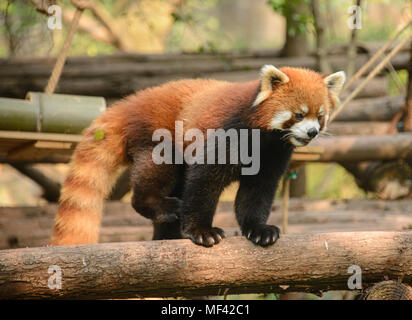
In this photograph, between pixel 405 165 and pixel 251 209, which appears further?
pixel 405 165

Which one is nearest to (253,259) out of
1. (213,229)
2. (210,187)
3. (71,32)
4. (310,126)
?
(213,229)

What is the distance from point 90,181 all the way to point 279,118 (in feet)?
4.39

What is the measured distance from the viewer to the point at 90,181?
3.53 m

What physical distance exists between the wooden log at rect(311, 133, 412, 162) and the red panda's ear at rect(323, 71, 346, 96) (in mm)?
2618

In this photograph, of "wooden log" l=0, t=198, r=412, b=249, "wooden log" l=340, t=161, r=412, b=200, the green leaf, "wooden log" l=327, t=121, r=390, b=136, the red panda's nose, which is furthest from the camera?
"wooden log" l=327, t=121, r=390, b=136

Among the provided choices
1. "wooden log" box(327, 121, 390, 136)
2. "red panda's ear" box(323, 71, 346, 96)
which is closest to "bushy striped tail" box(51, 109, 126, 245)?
"red panda's ear" box(323, 71, 346, 96)

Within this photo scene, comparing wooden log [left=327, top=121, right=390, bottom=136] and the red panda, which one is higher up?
wooden log [left=327, top=121, right=390, bottom=136]

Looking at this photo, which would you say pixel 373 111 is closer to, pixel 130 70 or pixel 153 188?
pixel 130 70

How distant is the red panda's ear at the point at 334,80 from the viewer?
11.0 feet

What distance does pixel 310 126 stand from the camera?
10.0ft

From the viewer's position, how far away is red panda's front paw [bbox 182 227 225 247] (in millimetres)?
2850

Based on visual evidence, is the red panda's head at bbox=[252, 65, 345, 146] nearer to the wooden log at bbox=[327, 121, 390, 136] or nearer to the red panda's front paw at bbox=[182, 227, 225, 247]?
the red panda's front paw at bbox=[182, 227, 225, 247]

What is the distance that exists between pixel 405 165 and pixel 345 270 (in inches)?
154
